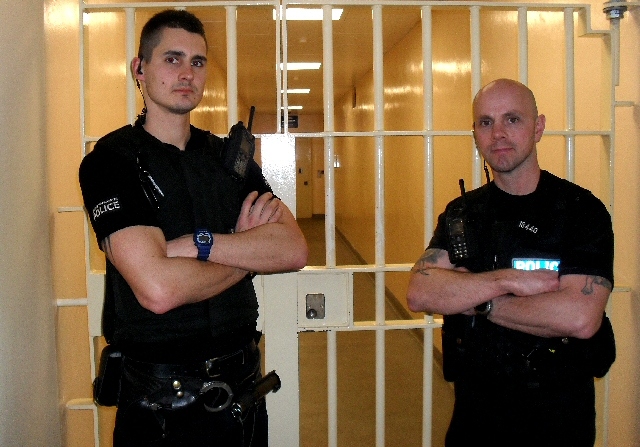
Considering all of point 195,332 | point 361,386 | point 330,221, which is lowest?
point 361,386

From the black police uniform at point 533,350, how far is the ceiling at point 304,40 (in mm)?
1156

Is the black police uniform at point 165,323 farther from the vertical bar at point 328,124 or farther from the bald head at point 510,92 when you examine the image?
the bald head at point 510,92

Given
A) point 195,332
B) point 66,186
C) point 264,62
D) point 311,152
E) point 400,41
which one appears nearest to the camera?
point 195,332

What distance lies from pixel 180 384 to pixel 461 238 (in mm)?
877

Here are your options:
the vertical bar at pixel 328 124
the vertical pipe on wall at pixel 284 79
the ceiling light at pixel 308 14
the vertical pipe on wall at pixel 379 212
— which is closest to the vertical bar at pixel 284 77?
the vertical pipe on wall at pixel 284 79

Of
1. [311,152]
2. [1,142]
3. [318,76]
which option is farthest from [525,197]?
[311,152]

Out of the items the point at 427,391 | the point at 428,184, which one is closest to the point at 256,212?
the point at 428,184

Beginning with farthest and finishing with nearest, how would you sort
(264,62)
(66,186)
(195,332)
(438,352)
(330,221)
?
(264,62)
(438,352)
(66,186)
(330,221)
(195,332)

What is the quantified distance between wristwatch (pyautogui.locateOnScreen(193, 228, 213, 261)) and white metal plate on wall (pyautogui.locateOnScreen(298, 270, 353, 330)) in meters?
0.63

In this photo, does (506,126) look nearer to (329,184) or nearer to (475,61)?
(475,61)

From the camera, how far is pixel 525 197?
1550 mm

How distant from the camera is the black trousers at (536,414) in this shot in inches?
55.9

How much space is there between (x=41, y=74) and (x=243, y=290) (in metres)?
0.99

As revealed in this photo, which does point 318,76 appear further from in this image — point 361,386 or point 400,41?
point 361,386
